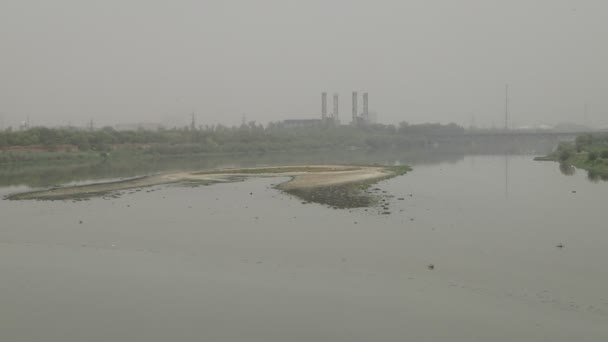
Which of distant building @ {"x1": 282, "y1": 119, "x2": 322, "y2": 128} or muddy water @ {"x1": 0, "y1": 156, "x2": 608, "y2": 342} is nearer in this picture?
muddy water @ {"x1": 0, "y1": 156, "x2": 608, "y2": 342}

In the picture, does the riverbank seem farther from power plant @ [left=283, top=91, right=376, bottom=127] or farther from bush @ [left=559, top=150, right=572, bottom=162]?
power plant @ [left=283, top=91, right=376, bottom=127]

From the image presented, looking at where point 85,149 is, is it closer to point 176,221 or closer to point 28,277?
point 176,221

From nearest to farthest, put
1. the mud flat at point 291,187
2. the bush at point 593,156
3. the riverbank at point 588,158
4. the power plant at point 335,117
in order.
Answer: the mud flat at point 291,187
the riverbank at point 588,158
the bush at point 593,156
the power plant at point 335,117

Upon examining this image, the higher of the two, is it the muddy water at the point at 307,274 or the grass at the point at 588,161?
the grass at the point at 588,161

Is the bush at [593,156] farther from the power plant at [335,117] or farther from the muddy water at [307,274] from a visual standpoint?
the power plant at [335,117]

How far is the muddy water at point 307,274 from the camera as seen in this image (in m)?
9.19

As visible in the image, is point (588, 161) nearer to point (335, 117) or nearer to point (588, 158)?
point (588, 158)

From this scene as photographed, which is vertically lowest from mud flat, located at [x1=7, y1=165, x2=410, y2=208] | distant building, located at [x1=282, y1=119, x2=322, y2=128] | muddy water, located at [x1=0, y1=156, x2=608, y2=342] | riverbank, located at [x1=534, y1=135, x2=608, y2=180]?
muddy water, located at [x1=0, y1=156, x2=608, y2=342]

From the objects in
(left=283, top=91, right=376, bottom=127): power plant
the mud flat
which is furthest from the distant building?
the mud flat

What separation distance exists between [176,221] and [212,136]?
82.5m

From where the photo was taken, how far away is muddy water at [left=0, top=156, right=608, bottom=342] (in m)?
9.19

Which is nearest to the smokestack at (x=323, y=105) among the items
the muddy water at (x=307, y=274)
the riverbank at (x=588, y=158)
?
the riverbank at (x=588, y=158)

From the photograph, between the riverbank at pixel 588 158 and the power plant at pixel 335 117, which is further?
the power plant at pixel 335 117

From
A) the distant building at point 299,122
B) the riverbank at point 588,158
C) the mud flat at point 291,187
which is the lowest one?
the mud flat at point 291,187
